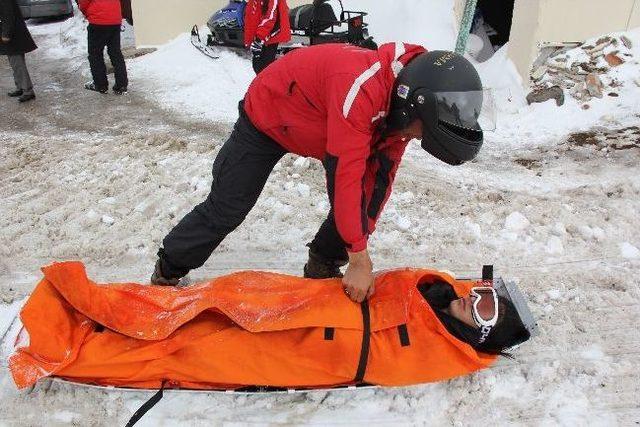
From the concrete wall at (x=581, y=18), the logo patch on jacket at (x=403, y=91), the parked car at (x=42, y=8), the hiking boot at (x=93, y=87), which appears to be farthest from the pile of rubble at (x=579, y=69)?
the parked car at (x=42, y=8)

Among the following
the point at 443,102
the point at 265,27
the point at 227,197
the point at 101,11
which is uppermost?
the point at 443,102

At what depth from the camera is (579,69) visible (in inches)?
241

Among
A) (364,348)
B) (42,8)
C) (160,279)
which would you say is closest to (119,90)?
(160,279)

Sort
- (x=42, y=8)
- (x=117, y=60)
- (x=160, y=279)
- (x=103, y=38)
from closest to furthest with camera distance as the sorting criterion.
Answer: (x=160, y=279), (x=103, y=38), (x=117, y=60), (x=42, y=8)

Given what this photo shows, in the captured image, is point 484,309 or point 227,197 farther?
point 227,197

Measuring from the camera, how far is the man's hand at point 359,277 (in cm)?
235

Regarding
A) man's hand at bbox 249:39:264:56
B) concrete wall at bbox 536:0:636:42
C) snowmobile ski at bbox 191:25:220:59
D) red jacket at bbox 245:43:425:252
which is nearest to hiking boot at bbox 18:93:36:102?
snowmobile ski at bbox 191:25:220:59

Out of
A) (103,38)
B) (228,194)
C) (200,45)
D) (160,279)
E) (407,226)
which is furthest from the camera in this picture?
(200,45)

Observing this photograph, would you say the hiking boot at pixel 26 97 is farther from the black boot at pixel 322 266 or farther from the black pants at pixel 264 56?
the black boot at pixel 322 266

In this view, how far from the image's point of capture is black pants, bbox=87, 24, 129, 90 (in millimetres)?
6543

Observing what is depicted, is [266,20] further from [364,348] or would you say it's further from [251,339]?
[364,348]

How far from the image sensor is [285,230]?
394cm

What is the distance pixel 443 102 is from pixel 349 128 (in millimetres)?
352

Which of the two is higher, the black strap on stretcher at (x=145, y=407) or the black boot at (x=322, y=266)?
the black boot at (x=322, y=266)
